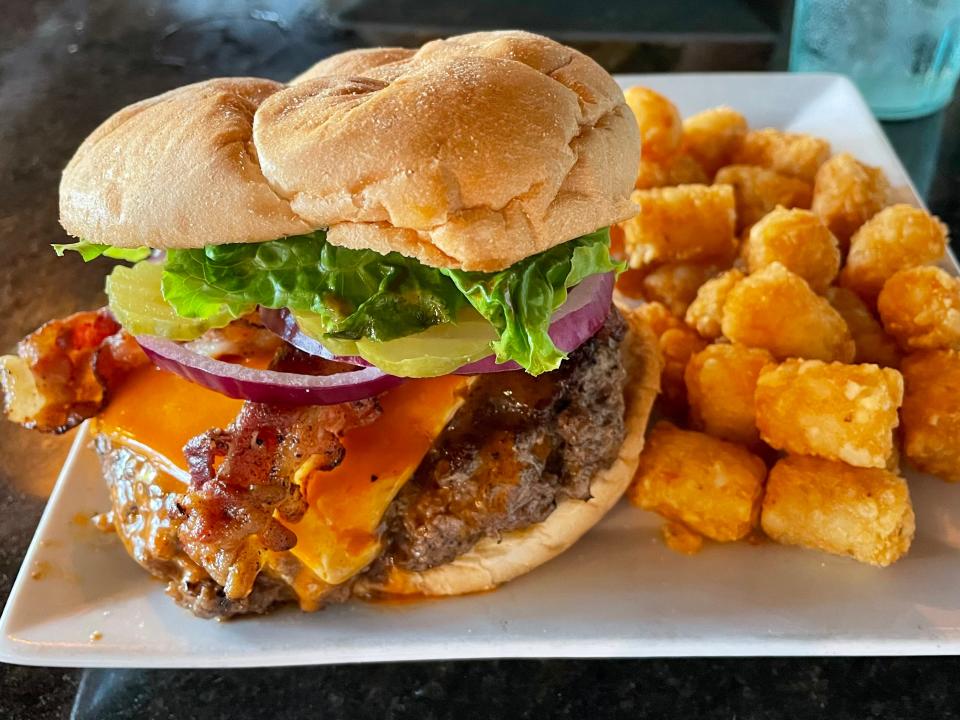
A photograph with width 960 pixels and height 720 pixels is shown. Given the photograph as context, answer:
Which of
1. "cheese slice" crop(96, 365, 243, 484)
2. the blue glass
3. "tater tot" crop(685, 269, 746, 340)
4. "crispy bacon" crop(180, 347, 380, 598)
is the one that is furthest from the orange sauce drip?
the blue glass

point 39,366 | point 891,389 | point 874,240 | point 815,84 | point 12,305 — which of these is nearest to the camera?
A: point 891,389

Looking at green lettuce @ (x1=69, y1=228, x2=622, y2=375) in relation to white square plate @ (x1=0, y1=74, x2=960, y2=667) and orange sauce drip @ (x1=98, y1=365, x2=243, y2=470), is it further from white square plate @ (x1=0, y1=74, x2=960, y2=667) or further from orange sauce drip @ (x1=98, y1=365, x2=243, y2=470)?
white square plate @ (x1=0, y1=74, x2=960, y2=667)

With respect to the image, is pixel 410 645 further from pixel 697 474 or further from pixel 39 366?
pixel 39 366

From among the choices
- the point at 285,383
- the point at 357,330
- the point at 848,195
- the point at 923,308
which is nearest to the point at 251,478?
the point at 285,383

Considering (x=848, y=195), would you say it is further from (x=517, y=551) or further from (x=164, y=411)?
(x=164, y=411)

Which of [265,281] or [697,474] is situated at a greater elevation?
[265,281]

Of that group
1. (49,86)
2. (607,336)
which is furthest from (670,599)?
(49,86)

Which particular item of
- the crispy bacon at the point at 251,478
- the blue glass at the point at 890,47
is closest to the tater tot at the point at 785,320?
the crispy bacon at the point at 251,478
